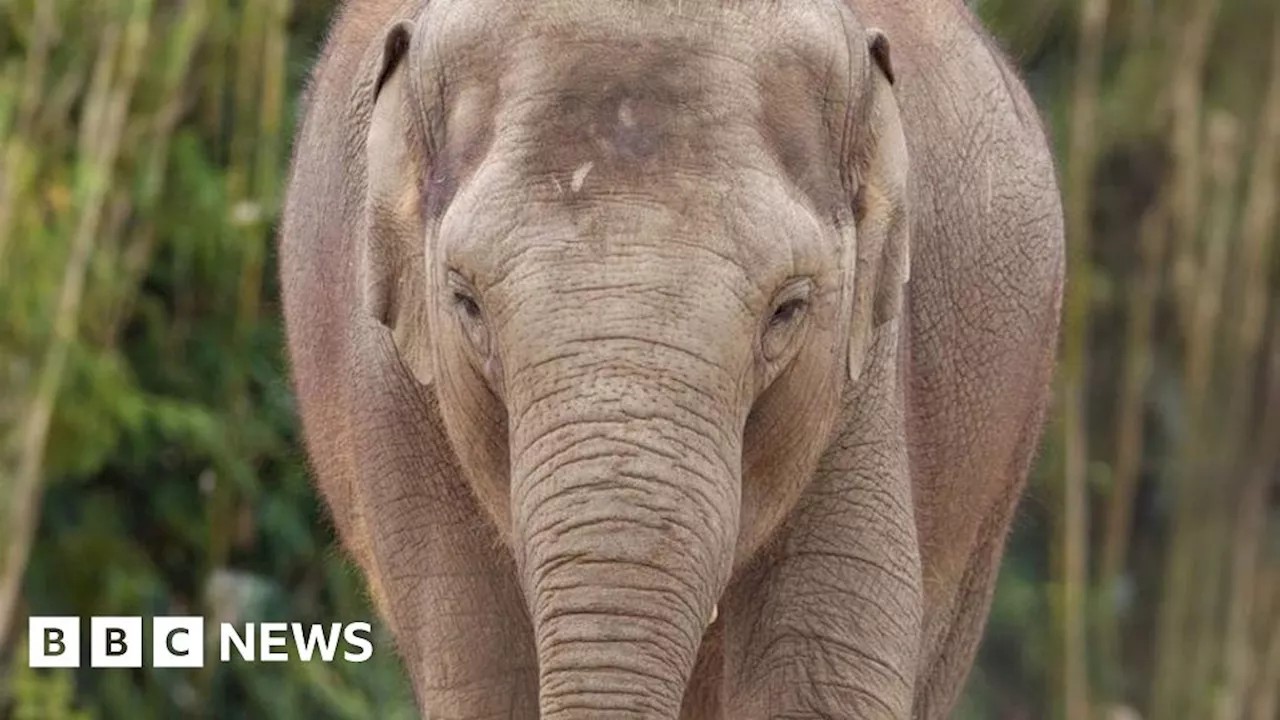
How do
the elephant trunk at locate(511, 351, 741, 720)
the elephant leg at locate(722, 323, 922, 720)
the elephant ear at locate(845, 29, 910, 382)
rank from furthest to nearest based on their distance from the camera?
the elephant leg at locate(722, 323, 922, 720)
the elephant ear at locate(845, 29, 910, 382)
the elephant trunk at locate(511, 351, 741, 720)

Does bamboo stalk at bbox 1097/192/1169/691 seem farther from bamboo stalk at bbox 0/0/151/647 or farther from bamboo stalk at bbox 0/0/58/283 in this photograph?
bamboo stalk at bbox 0/0/58/283

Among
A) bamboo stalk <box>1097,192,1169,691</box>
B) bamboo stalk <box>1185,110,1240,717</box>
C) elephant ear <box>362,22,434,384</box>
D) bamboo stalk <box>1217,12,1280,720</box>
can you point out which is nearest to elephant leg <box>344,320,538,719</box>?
elephant ear <box>362,22,434,384</box>

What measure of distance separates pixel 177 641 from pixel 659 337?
15.3 ft

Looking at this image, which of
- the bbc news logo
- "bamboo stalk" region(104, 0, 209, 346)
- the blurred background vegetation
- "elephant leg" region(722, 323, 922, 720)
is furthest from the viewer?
"bamboo stalk" region(104, 0, 209, 346)

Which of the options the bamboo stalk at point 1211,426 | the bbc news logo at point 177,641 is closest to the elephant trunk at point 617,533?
the bbc news logo at point 177,641

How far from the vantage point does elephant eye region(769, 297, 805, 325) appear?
17.1 feet

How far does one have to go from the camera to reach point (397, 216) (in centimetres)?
558

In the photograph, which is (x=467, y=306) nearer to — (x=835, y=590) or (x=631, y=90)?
(x=631, y=90)

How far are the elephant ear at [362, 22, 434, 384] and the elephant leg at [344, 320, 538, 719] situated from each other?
0.90ft

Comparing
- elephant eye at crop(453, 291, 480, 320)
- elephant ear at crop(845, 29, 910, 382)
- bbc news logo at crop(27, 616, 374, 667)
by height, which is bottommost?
elephant eye at crop(453, 291, 480, 320)

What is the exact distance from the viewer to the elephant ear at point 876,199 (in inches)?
217

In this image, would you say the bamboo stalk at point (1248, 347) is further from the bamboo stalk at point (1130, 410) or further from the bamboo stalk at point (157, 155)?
the bamboo stalk at point (157, 155)

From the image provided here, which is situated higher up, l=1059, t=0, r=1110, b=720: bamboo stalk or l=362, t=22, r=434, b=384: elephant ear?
l=1059, t=0, r=1110, b=720: bamboo stalk

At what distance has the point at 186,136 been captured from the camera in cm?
972
